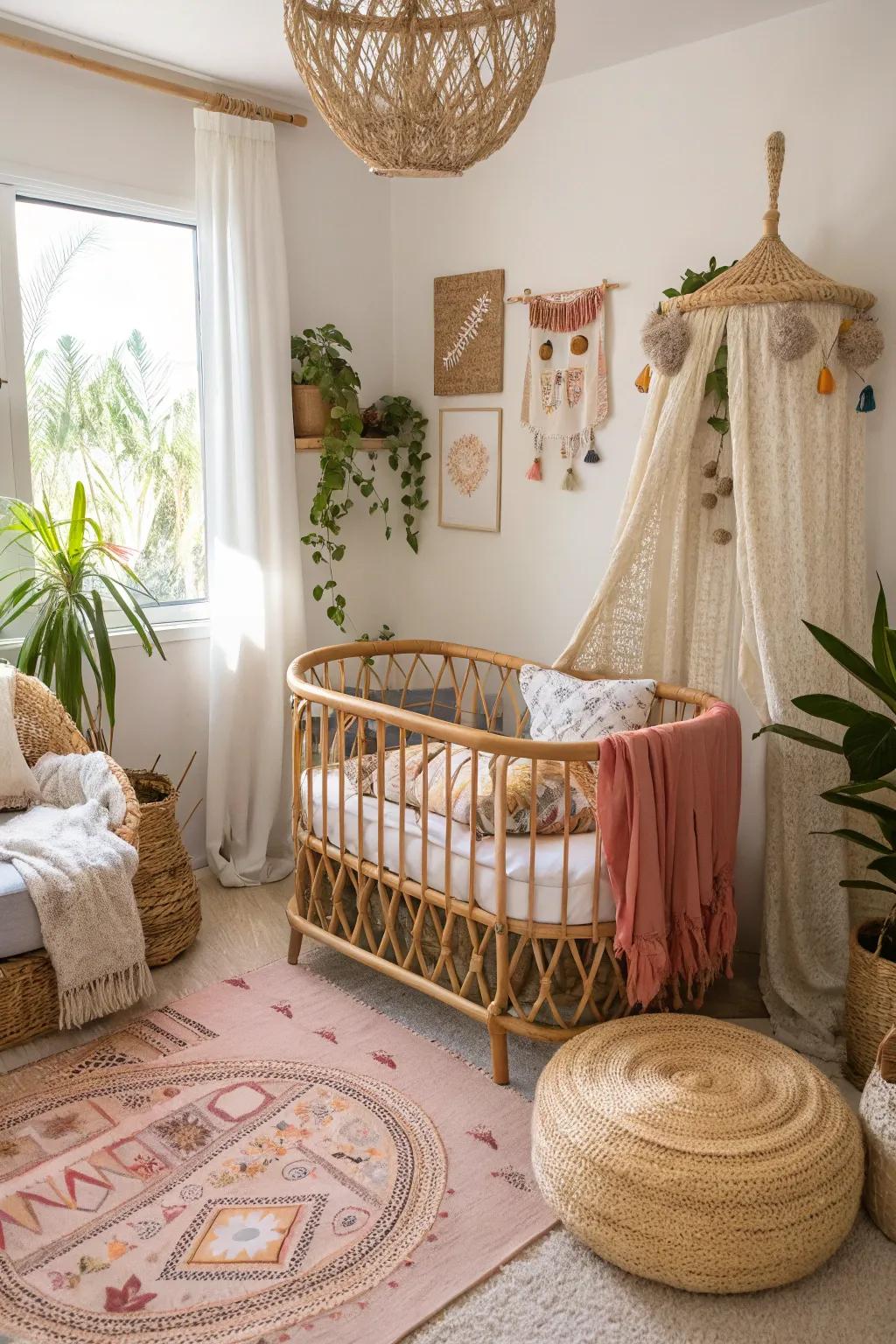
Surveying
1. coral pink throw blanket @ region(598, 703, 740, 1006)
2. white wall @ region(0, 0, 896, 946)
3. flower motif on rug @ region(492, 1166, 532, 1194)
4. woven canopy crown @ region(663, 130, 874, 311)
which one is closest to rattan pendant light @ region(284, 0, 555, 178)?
woven canopy crown @ region(663, 130, 874, 311)

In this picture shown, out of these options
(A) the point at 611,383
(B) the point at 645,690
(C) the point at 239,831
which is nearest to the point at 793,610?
(B) the point at 645,690

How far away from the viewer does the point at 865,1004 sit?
2385 mm

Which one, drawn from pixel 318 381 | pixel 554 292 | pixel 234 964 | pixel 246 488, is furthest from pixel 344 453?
pixel 234 964

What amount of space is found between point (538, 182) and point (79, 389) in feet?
5.06

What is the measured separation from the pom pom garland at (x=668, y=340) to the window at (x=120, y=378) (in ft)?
5.16

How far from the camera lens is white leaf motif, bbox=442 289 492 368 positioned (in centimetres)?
365

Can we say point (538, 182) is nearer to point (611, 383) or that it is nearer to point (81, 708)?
point (611, 383)

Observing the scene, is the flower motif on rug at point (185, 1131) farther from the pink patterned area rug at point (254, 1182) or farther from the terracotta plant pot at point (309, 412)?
the terracotta plant pot at point (309, 412)

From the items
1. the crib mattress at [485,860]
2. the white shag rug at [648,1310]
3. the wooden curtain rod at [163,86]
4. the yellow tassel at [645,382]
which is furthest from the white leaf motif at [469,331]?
the white shag rug at [648,1310]

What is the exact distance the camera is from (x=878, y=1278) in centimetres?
193

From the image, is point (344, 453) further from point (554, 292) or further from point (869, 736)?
point (869, 736)

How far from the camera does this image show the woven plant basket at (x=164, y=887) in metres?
2.99

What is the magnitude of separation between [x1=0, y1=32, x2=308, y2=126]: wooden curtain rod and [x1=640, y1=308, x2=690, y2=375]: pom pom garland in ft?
4.96

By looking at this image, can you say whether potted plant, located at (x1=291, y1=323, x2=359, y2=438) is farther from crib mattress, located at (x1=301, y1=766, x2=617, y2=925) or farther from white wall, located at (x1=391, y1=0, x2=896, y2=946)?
crib mattress, located at (x1=301, y1=766, x2=617, y2=925)
